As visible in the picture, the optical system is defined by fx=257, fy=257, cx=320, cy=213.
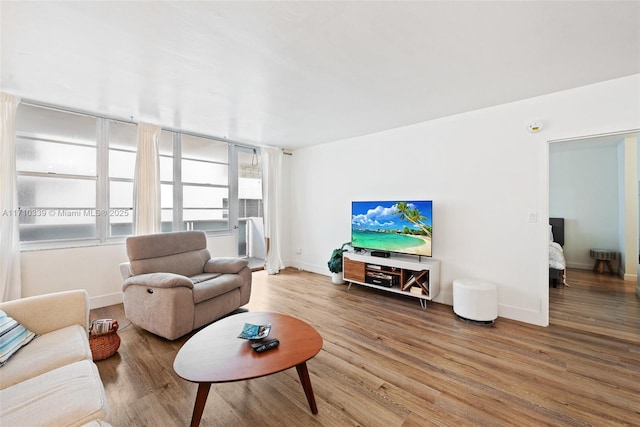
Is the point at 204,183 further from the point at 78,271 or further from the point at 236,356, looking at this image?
the point at 236,356

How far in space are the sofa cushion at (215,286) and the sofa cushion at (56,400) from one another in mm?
1234

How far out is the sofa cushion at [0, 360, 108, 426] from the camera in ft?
3.32

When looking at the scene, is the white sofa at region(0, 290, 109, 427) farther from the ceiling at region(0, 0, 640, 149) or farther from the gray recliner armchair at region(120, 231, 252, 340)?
the ceiling at region(0, 0, 640, 149)

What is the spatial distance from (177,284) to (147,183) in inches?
75.4

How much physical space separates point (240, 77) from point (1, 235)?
2.99 meters

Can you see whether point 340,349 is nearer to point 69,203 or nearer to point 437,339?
point 437,339

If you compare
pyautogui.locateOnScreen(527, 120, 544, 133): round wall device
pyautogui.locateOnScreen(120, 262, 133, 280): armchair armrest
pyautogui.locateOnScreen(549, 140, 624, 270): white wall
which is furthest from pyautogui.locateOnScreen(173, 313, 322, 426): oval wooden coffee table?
pyautogui.locateOnScreen(549, 140, 624, 270): white wall

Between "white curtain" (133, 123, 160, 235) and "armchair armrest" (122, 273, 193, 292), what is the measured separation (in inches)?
45.0

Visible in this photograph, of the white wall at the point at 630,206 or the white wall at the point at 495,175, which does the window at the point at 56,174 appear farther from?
the white wall at the point at 630,206

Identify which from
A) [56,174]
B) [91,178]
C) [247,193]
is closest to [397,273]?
[247,193]

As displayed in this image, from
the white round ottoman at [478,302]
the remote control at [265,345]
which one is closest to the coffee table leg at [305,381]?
the remote control at [265,345]

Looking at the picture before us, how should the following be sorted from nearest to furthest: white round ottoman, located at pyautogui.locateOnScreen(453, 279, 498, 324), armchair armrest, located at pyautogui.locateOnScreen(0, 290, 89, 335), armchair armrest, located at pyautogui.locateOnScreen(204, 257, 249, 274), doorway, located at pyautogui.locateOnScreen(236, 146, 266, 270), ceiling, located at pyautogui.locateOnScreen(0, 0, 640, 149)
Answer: ceiling, located at pyautogui.locateOnScreen(0, 0, 640, 149)
armchair armrest, located at pyautogui.locateOnScreen(0, 290, 89, 335)
white round ottoman, located at pyautogui.locateOnScreen(453, 279, 498, 324)
armchair armrest, located at pyautogui.locateOnScreen(204, 257, 249, 274)
doorway, located at pyautogui.locateOnScreen(236, 146, 266, 270)

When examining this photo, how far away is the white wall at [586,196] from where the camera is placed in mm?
4790

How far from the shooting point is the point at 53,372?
129cm
